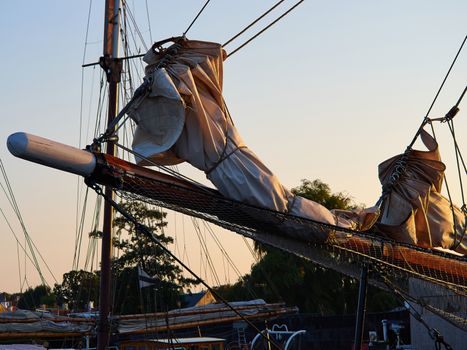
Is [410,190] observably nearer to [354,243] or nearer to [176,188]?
[354,243]

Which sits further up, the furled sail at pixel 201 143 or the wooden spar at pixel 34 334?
the furled sail at pixel 201 143

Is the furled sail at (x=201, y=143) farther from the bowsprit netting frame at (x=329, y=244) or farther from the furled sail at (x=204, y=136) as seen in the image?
the bowsprit netting frame at (x=329, y=244)

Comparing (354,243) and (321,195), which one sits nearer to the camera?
(354,243)

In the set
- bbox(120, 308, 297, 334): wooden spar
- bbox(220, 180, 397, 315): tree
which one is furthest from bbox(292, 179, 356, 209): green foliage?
bbox(120, 308, 297, 334): wooden spar

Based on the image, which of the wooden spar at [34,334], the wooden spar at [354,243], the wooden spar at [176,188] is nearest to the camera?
the wooden spar at [176,188]

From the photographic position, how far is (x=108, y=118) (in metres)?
19.3

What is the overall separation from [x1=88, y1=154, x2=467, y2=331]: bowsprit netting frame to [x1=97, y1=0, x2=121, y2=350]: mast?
21.4ft

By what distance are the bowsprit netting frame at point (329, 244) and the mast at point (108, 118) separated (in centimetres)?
651

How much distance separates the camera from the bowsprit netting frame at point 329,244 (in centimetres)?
994

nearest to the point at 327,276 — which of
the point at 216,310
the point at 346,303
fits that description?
the point at 346,303

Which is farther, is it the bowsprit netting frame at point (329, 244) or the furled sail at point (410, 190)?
the furled sail at point (410, 190)

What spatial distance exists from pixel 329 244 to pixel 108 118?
30.0 ft

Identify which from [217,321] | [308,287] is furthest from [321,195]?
[217,321]

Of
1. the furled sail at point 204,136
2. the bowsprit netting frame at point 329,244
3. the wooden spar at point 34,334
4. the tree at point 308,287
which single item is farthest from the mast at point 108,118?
the tree at point 308,287
